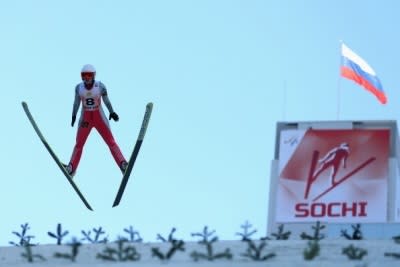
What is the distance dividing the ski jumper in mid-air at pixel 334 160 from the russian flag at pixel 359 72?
2.69m

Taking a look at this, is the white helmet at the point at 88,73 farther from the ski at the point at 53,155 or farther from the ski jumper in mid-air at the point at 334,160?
the ski jumper in mid-air at the point at 334,160

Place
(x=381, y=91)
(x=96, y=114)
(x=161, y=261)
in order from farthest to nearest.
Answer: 1. (x=381, y=91)
2. (x=96, y=114)
3. (x=161, y=261)

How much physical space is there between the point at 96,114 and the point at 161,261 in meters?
12.8

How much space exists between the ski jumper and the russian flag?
105 feet

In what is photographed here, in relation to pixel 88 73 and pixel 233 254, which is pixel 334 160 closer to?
pixel 88 73

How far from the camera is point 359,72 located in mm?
57938

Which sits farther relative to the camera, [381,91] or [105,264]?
[381,91]

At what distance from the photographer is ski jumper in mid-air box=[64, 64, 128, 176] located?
23969 mm

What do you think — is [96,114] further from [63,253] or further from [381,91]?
[381,91]

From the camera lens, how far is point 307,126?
58.8 meters

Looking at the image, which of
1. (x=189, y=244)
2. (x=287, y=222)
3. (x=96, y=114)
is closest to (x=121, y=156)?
(x=96, y=114)

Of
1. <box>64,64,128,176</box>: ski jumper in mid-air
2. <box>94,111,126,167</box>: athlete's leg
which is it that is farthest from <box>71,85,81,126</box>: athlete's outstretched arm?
<box>94,111,126,167</box>: athlete's leg

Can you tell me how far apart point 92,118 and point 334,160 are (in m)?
35.1

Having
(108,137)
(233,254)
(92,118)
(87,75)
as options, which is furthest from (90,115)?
(233,254)
